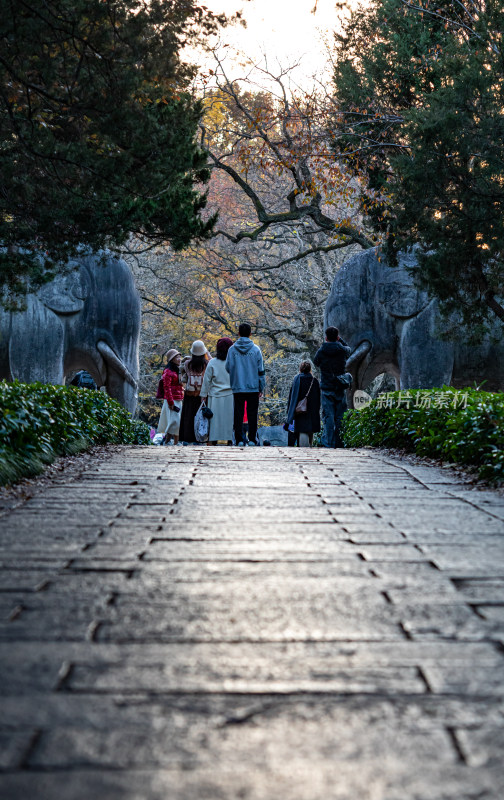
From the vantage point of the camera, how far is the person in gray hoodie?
12.2 metres

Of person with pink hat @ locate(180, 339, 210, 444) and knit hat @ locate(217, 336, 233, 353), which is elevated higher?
knit hat @ locate(217, 336, 233, 353)

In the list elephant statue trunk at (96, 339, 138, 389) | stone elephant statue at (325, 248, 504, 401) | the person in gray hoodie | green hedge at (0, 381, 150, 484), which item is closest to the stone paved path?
green hedge at (0, 381, 150, 484)

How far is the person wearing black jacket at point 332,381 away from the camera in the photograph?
42.9ft

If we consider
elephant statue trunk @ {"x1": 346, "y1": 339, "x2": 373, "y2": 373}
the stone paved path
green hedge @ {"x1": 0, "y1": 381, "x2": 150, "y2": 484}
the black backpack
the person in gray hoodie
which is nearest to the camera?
the stone paved path

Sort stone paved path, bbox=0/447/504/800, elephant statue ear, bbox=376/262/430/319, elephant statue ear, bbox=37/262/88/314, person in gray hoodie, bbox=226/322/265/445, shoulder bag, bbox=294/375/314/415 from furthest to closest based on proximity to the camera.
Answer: elephant statue ear, bbox=376/262/430/319 → elephant statue ear, bbox=37/262/88/314 → shoulder bag, bbox=294/375/314/415 → person in gray hoodie, bbox=226/322/265/445 → stone paved path, bbox=0/447/504/800

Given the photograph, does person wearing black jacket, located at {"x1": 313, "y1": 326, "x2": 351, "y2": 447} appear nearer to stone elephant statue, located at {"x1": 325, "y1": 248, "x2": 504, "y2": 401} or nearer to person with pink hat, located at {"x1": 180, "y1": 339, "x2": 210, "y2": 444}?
person with pink hat, located at {"x1": 180, "y1": 339, "x2": 210, "y2": 444}

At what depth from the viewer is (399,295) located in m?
15.8

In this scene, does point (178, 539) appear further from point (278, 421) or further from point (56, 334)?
point (278, 421)

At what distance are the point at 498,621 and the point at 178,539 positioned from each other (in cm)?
179

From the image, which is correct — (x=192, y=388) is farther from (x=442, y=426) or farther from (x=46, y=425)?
(x=46, y=425)

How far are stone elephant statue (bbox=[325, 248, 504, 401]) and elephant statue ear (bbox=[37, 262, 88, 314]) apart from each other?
4.67m

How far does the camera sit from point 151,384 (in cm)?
3011

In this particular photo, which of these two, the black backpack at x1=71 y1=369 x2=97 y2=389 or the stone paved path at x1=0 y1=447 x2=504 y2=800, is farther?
the black backpack at x1=71 y1=369 x2=97 y2=389

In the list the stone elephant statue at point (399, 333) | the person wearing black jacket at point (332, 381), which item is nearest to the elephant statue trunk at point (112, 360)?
the person wearing black jacket at point (332, 381)
